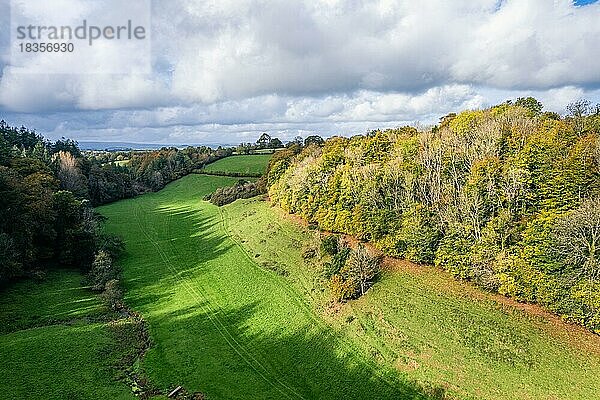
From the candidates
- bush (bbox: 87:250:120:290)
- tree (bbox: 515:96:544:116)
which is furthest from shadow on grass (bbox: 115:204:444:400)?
tree (bbox: 515:96:544:116)

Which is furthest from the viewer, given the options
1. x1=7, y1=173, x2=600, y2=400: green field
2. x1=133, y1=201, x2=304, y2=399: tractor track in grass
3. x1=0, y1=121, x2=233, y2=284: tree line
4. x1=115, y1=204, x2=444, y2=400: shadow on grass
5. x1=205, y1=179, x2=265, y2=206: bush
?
x1=205, y1=179, x2=265, y2=206: bush

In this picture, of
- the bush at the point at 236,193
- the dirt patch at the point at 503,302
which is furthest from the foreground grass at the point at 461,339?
the bush at the point at 236,193

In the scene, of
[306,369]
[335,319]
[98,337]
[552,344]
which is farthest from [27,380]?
[552,344]

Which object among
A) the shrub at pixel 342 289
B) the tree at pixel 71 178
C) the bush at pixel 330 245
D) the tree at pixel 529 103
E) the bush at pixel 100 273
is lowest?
the bush at pixel 100 273

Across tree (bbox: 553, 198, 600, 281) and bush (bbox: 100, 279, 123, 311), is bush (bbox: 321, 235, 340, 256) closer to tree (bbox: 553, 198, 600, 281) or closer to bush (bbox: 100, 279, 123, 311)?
tree (bbox: 553, 198, 600, 281)

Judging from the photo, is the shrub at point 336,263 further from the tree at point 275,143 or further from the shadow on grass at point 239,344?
the tree at point 275,143

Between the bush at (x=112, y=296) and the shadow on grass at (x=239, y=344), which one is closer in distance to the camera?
the shadow on grass at (x=239, y=344)
